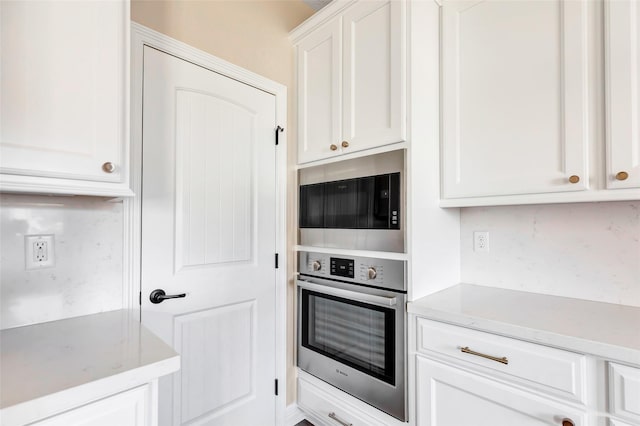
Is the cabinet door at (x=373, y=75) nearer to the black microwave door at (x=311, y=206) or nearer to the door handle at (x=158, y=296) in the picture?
the black microwave door at (x=311, y=206)

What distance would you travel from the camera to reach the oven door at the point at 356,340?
1479mm

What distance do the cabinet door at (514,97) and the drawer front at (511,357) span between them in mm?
656

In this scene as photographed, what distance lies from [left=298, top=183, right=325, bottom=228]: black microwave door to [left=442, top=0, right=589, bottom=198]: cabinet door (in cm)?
69

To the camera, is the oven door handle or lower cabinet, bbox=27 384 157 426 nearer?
lower cabinet, bbox=27 384 157 426

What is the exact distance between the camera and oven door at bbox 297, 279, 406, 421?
1.48 meters

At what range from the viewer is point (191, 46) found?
1.56 metres

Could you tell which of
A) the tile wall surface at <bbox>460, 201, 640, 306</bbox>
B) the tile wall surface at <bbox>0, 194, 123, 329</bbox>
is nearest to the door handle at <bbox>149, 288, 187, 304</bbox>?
the tile wall surface at <bbox>0, 194, 123, 329</bbox>

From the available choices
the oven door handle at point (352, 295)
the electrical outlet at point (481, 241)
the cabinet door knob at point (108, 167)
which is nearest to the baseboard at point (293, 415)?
the oven door handle at point (352, 295)

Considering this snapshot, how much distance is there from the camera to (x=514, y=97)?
1.44m

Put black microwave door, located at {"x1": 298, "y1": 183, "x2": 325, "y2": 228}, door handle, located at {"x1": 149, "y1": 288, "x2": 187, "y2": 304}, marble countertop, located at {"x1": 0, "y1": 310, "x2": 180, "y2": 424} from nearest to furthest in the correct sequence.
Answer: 1. marble countertop, located at {"x1": 0, "y1": 310, "x2": 180, "y2": 424}
2. door handle, located at {"x1": 149, "y1": 288, "x2": 187, "y2": 304}
3. black microwave door, located at {"x1": 298, "y1": 183, "x2": 325, "y2": 228}

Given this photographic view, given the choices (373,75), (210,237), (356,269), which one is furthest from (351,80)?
(210,237)

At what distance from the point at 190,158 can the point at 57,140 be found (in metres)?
0.63

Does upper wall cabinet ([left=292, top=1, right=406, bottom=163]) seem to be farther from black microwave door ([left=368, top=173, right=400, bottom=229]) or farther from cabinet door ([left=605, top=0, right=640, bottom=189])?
cabinet door ([left=605, top=0, right=640, bottom=189])

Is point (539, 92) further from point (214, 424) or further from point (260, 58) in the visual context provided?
point (214, 424)
